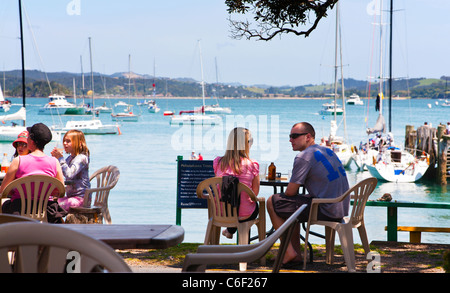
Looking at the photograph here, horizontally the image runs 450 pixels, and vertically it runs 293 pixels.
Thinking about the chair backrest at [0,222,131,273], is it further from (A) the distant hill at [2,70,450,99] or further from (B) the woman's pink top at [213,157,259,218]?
(A) the distant hill at [2,70,450,99]

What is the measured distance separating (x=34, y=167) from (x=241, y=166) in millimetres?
1613

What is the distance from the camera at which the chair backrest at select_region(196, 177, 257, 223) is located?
493 centimetres

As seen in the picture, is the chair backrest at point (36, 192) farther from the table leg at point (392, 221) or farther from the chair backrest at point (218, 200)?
the table leg at point (392, 221)

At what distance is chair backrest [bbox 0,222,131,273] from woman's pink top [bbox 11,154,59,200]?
3161 mm

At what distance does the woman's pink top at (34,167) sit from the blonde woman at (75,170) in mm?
792

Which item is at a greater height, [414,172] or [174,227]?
[174,227]

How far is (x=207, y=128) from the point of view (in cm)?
7106

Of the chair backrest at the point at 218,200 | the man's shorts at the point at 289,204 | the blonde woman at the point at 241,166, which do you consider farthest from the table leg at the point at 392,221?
the chair backrest at the point at 218,200

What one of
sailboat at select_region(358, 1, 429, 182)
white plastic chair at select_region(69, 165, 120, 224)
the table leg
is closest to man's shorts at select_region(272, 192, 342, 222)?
white plastic chair at select_region(69, 165, 120, 224)

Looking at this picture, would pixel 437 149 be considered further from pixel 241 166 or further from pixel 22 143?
pixel 22 143

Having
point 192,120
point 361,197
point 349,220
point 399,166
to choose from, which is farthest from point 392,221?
point 192,120
